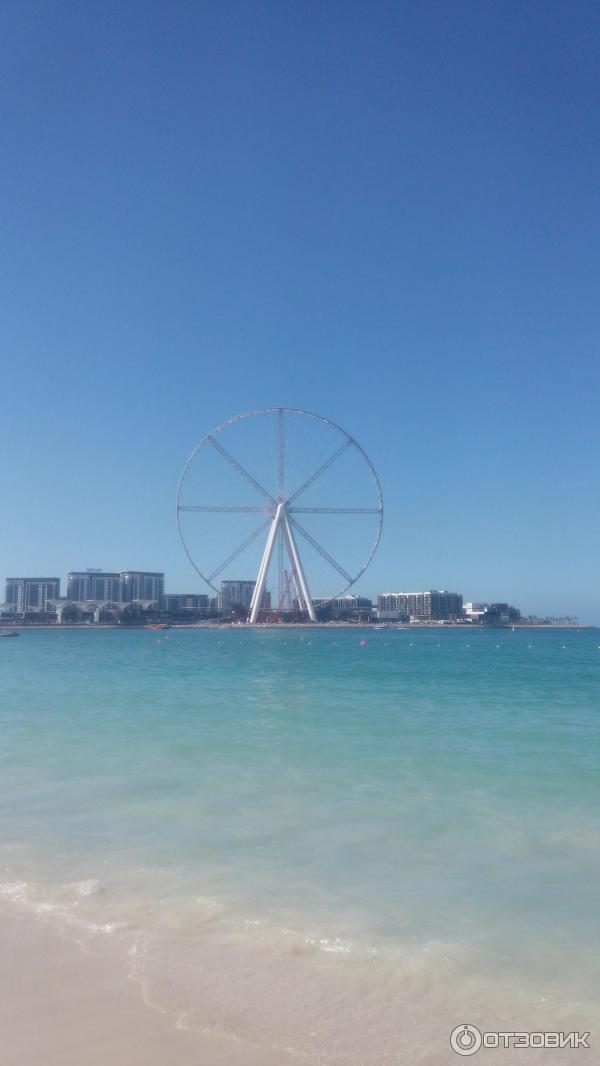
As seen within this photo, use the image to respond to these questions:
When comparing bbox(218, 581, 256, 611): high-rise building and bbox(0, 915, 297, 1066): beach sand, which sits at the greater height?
bbox(218, 581, 256, 611): high-rise building

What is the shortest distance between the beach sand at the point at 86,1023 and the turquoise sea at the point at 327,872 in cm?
16

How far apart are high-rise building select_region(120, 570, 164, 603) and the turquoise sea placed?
17524 cm

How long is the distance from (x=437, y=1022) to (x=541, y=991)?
824mm

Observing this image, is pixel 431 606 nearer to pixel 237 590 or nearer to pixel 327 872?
pixel 237 590

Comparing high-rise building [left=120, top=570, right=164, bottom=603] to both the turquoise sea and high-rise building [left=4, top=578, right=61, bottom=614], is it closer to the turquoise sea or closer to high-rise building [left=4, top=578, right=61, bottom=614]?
high-rise building [left=4, top=578, right=61, bottom=614]

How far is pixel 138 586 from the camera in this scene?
189 meters

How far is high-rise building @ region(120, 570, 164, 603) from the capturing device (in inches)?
7397

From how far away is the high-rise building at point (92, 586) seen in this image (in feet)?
624

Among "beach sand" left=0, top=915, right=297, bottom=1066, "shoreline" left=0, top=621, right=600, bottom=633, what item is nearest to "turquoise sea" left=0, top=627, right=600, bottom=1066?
"beach sand" left=0, top=915, right=297, bottom=1066

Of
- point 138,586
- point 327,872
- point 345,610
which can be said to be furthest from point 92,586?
point 327,872

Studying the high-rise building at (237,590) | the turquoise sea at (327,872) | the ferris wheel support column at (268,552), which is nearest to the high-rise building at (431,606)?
the high-rise building at (237,590)

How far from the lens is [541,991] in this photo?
4961 millimetres

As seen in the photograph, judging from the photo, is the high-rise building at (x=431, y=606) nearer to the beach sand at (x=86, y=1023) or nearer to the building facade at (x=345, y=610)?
the building facade at (x=345, y=610)

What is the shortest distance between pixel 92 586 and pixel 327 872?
18988 centimetres
